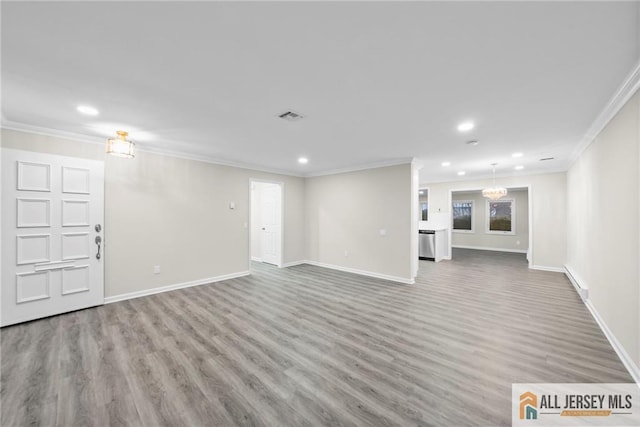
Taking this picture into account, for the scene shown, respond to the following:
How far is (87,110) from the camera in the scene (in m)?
2.70

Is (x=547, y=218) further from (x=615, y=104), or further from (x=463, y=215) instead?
(x=615, y=104)

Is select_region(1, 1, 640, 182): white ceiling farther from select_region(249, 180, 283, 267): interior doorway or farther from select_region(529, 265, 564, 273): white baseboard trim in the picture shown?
select_region(529, 265, 564, 273): white baseboard trim

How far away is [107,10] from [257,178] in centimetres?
448

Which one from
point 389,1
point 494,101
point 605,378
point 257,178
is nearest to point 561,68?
point 494,101

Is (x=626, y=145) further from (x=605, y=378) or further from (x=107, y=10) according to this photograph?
(x=107, y=10)

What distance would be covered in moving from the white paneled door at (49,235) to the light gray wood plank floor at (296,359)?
0.28 meters

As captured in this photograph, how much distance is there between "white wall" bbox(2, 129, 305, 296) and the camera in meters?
3.80

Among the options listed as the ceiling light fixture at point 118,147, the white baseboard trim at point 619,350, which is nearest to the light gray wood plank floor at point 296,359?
the white baseboard trim at point 619,350

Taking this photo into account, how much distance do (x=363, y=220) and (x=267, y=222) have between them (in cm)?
281

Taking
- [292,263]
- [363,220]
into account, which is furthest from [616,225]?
[292,263]

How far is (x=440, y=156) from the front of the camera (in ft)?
15.9

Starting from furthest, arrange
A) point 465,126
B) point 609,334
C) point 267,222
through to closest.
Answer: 1. point 267,222
2. point 465,126
3. point 609,334

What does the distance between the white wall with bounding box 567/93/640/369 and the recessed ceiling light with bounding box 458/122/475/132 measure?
1.27 m

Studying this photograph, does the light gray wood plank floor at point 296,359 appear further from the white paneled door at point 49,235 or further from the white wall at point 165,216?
the white wall at point 165,216
